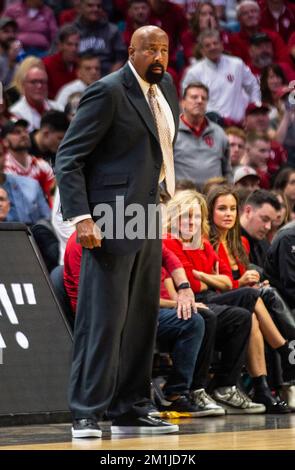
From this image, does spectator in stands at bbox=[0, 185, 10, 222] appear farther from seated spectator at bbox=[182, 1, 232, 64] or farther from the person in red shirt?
seated spectator at bbox=[182, 1, 232, 64]

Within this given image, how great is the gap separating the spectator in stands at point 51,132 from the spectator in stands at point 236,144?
5.71 feet

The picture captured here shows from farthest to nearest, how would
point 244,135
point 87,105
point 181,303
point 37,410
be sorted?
point 244,135
point 181,303
point 37,410
point 87,105

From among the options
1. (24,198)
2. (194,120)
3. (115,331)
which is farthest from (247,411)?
(194,120)

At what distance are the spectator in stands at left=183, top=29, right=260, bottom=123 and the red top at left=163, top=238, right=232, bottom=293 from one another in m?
4.43

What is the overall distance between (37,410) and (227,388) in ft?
4.58

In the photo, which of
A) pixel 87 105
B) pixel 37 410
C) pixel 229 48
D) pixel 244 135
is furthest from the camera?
pixel 229 48

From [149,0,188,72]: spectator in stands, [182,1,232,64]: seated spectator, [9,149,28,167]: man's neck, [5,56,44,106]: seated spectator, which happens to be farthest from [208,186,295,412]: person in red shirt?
[149,0,188,72]: spectator in stands

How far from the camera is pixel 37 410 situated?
6266 mm

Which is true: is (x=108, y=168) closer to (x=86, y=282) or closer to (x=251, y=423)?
(x=86, y=282)

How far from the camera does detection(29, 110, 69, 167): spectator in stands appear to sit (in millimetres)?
9602

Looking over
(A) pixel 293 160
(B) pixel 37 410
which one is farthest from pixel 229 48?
(B) pixel 37 410

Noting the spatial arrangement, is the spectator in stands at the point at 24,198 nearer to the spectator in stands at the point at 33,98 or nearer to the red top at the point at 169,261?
the red top at the point at 169,261

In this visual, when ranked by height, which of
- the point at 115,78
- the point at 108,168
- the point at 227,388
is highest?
the point at 115,78

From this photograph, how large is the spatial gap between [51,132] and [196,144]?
1.19 metres
